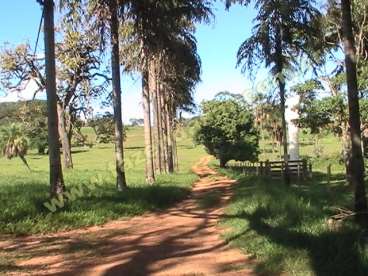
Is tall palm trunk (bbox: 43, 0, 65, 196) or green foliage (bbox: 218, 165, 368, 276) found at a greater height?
tall palm trunk (bbox: 43, 0, 65, 196)

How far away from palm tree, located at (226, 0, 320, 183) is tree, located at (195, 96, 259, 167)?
109ft

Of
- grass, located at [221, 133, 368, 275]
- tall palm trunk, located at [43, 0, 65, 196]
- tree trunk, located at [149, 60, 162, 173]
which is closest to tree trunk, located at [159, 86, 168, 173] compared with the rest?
tree trunk, located at [149, 60, 162, 173]

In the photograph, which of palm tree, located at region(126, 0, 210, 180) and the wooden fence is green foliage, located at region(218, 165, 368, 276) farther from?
the wooden fence

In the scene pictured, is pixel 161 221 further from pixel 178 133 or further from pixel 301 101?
pixel 178 133

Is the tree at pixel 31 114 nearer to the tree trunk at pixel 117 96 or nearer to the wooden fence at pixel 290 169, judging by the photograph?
the wooden fence at pixel 290 169

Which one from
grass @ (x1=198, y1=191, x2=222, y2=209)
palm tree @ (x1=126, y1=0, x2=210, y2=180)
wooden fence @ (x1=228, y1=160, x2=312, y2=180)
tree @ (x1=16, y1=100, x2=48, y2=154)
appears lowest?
grass @ (x1=198, y1=191, x2=222, y2=209)

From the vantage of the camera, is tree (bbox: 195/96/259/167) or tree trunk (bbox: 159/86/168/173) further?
tree (bbox: 195/96/259/167)

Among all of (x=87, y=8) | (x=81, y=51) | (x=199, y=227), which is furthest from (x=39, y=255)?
(x=81, y=51)

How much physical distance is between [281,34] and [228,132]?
35551mm

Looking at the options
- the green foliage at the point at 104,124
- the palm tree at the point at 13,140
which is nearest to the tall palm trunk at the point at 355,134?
the green foliage at the point at 104,124

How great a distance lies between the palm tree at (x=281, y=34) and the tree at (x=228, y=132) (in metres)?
33.4

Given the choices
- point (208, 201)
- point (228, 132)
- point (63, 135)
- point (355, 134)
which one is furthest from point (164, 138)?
point (355, 134)

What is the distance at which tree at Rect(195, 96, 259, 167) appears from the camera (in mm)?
58344

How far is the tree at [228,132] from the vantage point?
58.3m
